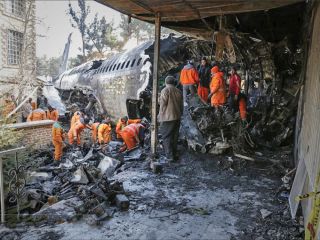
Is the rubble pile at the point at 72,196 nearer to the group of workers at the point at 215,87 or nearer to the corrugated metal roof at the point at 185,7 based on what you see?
the group of workers at the point at 215,87

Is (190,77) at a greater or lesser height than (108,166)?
greater

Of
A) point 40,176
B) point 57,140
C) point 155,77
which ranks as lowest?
point 40,176

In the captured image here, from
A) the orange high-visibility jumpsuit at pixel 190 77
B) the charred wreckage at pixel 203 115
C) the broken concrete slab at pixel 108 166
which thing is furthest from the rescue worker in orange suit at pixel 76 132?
the orange high-visibility jumpsuit at pixel 190 77

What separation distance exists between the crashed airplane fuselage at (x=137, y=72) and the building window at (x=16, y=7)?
10.5 m

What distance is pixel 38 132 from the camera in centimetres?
1028

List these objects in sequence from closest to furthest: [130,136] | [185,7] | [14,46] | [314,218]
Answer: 1. [314,218]
2. [185,7]
3. [130,136]
4. [14,46]

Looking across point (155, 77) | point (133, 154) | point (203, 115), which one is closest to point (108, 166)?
point (133, 154)

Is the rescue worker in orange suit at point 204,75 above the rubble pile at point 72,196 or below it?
above

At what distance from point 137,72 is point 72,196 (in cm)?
667

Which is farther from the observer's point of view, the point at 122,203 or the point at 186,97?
the point at 186,97

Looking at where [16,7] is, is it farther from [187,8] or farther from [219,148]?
[219,148]

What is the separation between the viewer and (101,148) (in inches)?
365

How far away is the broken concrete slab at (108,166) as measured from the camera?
704 cm

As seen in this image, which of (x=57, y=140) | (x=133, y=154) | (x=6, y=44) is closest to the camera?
(x=133, y=154)
